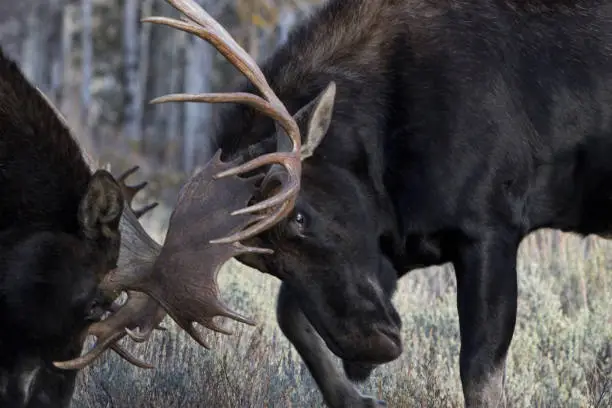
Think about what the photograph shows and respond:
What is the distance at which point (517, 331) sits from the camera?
7.09 m

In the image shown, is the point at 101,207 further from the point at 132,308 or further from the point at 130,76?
the point at 130,76

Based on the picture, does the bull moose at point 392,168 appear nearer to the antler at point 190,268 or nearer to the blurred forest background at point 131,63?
the antler at point 190,268

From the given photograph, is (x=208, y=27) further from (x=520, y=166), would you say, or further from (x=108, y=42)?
(x=108, y=42)

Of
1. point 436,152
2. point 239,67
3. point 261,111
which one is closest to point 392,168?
point 436,152

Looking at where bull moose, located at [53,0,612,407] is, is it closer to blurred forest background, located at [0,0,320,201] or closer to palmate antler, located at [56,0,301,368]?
palmate antler, located at [56,0,301,368]

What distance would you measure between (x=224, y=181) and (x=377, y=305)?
0.79 metres

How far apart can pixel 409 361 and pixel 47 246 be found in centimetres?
228

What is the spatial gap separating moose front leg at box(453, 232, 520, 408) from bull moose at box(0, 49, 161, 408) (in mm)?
1349

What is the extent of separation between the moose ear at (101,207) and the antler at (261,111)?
1.27 ft

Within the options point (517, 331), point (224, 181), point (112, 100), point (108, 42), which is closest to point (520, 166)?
point (224, 181)

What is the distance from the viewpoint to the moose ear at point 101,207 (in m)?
4.61

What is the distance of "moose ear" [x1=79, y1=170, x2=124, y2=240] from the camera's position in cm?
461

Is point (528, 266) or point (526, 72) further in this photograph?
point (528, 266)

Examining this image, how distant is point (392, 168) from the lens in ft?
17.2
